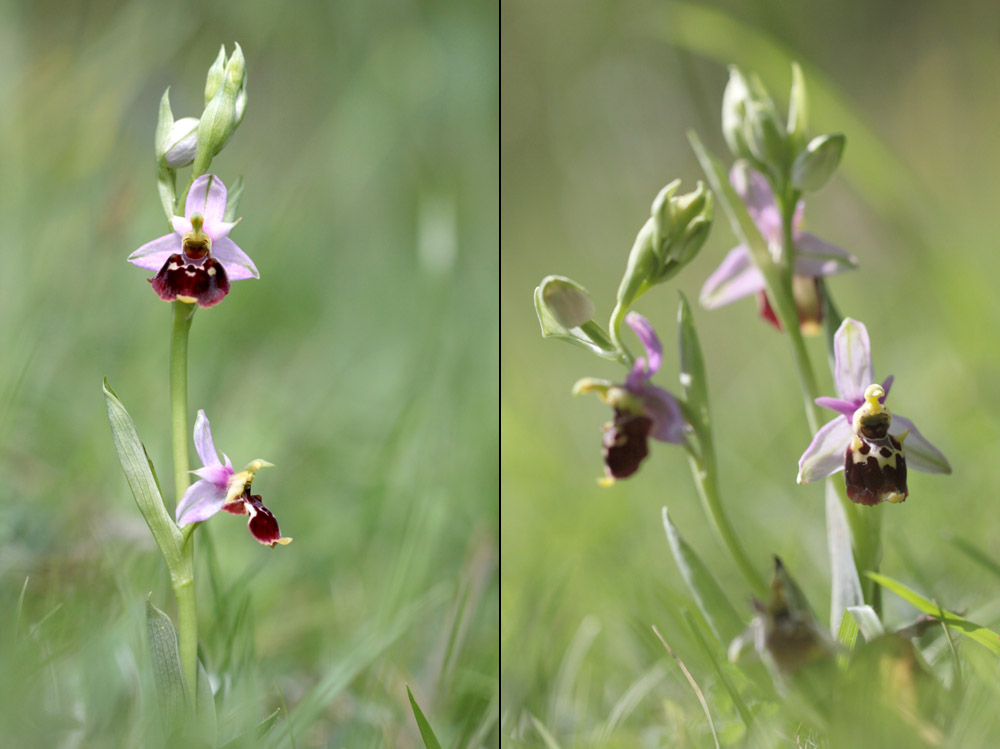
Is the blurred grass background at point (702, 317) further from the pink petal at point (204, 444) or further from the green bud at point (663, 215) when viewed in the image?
the pink petal at point (204, 444)

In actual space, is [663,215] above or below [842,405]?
above

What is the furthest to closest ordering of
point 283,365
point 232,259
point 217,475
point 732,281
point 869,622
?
point 283,365
point 732,281
point 232,259
point 217,475
point 869,622

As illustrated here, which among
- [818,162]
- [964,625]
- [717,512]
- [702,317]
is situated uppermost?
[702,317]

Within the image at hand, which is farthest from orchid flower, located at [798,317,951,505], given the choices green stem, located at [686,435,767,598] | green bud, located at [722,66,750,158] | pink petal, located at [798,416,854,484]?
green bud, located at [722,66,750,158]

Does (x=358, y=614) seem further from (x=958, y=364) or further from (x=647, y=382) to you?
(x=958, y=364)

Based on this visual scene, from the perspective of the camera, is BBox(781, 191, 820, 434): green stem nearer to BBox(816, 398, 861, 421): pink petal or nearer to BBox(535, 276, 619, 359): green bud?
BBox(816, 398, 861, 421): pink petal

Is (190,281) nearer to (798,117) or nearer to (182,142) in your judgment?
(182,142)

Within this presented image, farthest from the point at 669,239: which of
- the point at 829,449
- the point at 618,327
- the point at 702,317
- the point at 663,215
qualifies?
the point at 702,317
